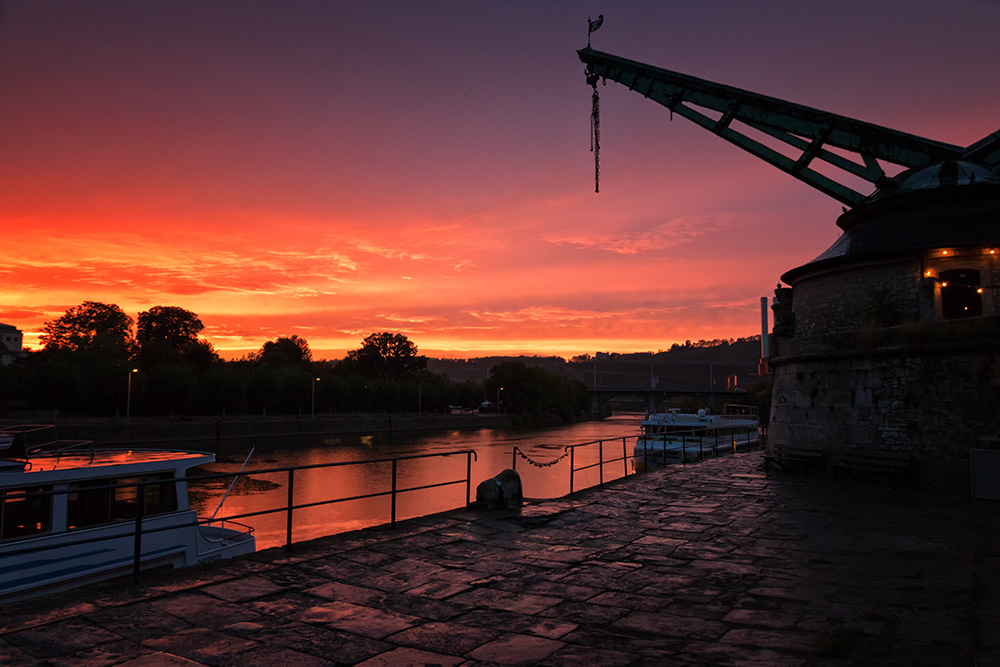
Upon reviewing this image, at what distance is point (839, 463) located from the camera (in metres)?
17.5

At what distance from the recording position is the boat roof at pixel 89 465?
34.1 feet

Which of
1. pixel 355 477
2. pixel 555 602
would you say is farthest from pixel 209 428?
pixel 555 602

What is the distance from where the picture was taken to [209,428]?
2157 inches

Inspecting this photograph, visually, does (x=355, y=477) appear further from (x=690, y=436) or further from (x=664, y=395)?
(x=664, y=395)

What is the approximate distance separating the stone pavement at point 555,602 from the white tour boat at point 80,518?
3.58 meters

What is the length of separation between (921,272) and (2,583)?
21.4 m

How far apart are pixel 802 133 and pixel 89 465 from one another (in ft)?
76.0

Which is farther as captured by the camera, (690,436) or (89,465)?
(690,436)

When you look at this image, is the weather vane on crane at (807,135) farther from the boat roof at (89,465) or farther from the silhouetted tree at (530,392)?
the silhouetted tree at (530,392)

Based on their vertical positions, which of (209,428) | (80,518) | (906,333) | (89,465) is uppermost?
(906,333)

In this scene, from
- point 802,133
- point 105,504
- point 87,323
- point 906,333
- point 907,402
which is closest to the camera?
point 105,504

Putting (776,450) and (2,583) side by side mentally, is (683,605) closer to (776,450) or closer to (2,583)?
(2,583)

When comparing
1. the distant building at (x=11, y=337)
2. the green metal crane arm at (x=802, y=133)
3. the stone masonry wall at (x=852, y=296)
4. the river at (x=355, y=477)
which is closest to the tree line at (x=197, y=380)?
the river at (x=355, y=477)

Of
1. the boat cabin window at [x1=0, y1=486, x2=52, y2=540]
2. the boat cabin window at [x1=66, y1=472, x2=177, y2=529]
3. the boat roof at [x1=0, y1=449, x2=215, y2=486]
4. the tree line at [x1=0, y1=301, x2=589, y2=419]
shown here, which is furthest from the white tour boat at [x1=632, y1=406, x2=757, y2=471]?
the tree line at [x1=0, y1=301, x2=589, y2=419]
